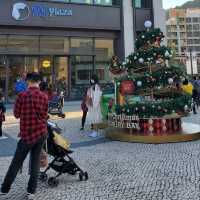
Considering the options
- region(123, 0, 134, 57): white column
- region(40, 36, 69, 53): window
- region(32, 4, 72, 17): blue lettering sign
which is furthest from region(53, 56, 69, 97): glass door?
region(123, 0, 134, 57): white column

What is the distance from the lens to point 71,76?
79.4 ft

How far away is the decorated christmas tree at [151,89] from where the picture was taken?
9992 millimetres

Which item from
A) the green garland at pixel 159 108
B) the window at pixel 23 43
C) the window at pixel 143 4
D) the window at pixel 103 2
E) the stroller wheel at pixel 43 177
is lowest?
the stroller wheel at pixel 43 177

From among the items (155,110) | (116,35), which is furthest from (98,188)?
(116,35)

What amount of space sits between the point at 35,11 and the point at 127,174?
59.2 feet

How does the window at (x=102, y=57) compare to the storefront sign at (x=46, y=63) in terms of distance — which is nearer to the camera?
the storefront sign at (x=46, y=63)

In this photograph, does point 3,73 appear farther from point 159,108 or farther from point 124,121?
point 159,108

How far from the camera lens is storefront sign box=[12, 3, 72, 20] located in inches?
858

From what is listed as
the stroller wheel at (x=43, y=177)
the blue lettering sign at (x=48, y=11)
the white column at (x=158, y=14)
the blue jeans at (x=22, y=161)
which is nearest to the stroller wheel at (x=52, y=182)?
the stroller wheel at (x=43, y=177)

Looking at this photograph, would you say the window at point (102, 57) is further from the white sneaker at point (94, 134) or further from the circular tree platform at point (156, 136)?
the circular tree platform at point (156, 136)

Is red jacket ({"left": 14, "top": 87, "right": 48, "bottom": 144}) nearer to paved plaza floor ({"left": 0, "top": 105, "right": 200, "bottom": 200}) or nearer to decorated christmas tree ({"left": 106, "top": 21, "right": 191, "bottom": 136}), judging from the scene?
paved plaza floor ({"left": 0, "top": 105, "right": 200, "bottom": 200})

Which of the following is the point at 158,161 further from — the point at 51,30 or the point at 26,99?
the point at 51,30

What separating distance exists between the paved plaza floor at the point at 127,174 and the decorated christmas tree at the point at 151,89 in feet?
3.48

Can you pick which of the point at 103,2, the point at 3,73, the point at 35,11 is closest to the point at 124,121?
the point at 3,73
